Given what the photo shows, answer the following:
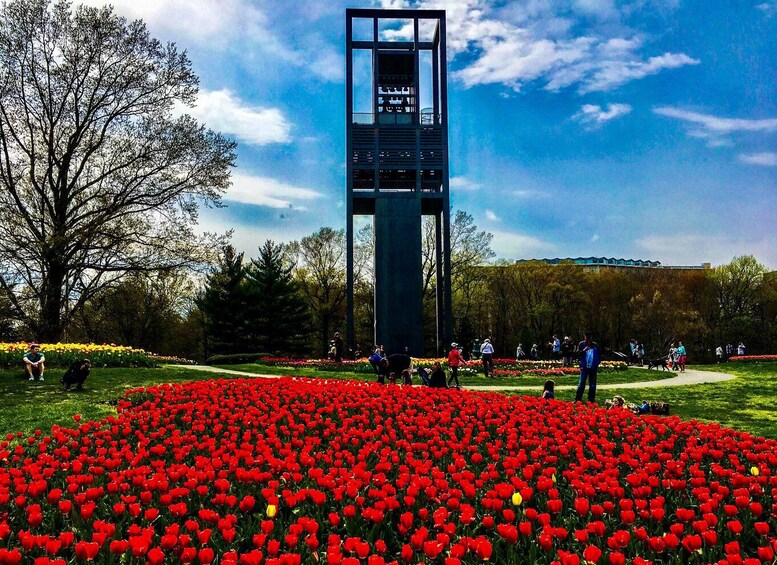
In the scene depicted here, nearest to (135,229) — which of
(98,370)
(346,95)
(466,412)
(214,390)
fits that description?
(98,370)

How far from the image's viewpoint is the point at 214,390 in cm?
1141

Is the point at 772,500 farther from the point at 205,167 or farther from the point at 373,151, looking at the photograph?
the point at 373,151

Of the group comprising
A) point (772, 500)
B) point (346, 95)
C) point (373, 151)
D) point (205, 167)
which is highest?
point (346, 95)

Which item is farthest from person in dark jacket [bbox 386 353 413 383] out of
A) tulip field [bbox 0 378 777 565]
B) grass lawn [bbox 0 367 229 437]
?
tulip field [bbox 0 378 777 565]

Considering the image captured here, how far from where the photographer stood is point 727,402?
50.4ft

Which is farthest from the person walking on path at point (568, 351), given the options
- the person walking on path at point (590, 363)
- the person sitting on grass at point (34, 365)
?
the person sitting on grass at point (34, 365)

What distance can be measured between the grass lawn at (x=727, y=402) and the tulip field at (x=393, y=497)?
3.92 meters

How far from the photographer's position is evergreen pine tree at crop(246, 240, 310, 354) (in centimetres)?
4422

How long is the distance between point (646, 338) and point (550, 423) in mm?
54886

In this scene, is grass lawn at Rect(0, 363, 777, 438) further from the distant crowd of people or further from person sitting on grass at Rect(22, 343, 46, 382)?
the distant crowd of people

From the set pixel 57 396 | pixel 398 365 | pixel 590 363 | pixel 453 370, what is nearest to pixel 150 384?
pixel 57 396

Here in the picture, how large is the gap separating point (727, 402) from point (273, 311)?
3415 centimetres

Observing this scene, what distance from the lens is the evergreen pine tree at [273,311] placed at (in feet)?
145

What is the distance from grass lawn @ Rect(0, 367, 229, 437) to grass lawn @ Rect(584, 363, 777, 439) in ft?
36.5
